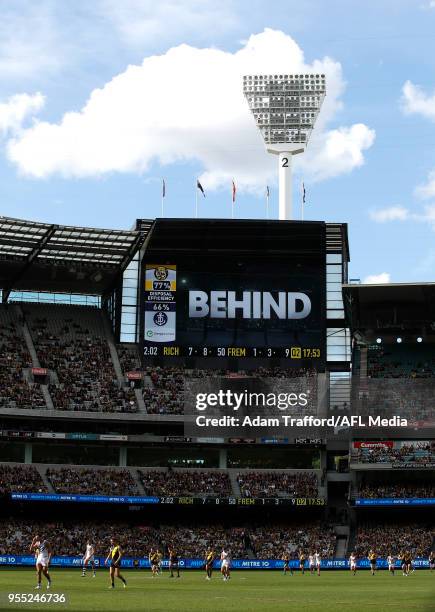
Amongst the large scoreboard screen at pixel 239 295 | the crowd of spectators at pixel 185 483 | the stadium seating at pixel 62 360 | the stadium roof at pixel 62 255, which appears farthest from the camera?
the large scoreboard screen at pixel 239 295

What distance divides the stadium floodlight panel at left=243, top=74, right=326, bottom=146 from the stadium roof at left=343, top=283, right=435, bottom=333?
2097 cm

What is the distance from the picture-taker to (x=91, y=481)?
7319cm

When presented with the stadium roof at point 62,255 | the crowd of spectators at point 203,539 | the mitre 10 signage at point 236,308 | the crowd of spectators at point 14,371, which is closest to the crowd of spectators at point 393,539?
the crowd of spectators at point 203,539

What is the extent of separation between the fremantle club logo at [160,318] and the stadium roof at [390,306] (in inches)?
584

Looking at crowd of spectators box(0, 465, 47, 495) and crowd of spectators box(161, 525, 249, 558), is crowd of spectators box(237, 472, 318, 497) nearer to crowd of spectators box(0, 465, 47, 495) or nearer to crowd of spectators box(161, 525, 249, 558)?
crowd of spectators box(161, 525, 249, 558)

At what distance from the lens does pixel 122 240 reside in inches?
3012

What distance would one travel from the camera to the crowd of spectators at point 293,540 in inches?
2778

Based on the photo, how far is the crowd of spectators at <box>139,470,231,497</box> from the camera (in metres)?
73.8

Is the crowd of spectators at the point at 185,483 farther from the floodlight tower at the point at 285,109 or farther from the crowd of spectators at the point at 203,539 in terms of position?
the floodlight tower at the point at 285,109

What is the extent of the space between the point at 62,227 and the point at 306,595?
142ft

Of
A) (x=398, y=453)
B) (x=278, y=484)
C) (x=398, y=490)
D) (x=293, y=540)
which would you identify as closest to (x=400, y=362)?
(x=398, y=453)

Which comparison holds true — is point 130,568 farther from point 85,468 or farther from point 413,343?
point 413,343

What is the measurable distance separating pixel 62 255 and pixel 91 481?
1856 centimetres

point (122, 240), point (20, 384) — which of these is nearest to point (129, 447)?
point (20, 384)
